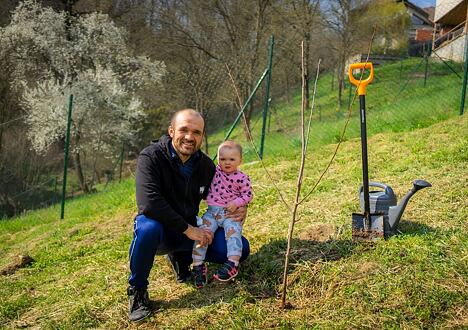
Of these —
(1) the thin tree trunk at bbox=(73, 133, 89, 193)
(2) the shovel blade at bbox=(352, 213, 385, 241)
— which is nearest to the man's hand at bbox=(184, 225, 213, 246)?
(2) the shovel blade at bbox=(352, 213, 385, 241)

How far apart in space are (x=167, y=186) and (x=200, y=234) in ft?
1.27

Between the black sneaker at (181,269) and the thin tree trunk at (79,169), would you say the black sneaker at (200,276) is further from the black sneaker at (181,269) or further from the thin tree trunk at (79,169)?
the thin tree trunk at (79,169)

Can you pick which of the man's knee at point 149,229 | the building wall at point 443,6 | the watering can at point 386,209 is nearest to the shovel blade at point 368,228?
the watering can at point 386,209

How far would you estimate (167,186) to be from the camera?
2625 mm

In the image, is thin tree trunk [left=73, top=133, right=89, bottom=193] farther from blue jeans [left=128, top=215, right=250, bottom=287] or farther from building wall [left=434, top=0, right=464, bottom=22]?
building wall [left=434, top=0, right=464, bottom=22]

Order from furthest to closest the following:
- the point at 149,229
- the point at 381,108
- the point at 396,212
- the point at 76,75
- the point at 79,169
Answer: the point at 76,75 → the point at 79,169 → the point at 381,108 → the point at 396,212 → the point at 149,229

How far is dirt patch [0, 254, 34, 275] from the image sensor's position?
4039 millimetres

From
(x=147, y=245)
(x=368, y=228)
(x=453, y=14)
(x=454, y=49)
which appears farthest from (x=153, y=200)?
(x=453, y=14)

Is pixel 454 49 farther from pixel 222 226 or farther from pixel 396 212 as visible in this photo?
pixel 222 226

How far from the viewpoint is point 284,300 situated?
7.81ft

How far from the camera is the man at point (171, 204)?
2.45m

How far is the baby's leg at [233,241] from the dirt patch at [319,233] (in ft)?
2.26

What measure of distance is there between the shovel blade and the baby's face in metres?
0.94

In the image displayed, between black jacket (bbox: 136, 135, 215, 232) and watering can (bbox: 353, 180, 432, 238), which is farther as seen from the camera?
watering can (bbox: 353, 180, 432, 238)
